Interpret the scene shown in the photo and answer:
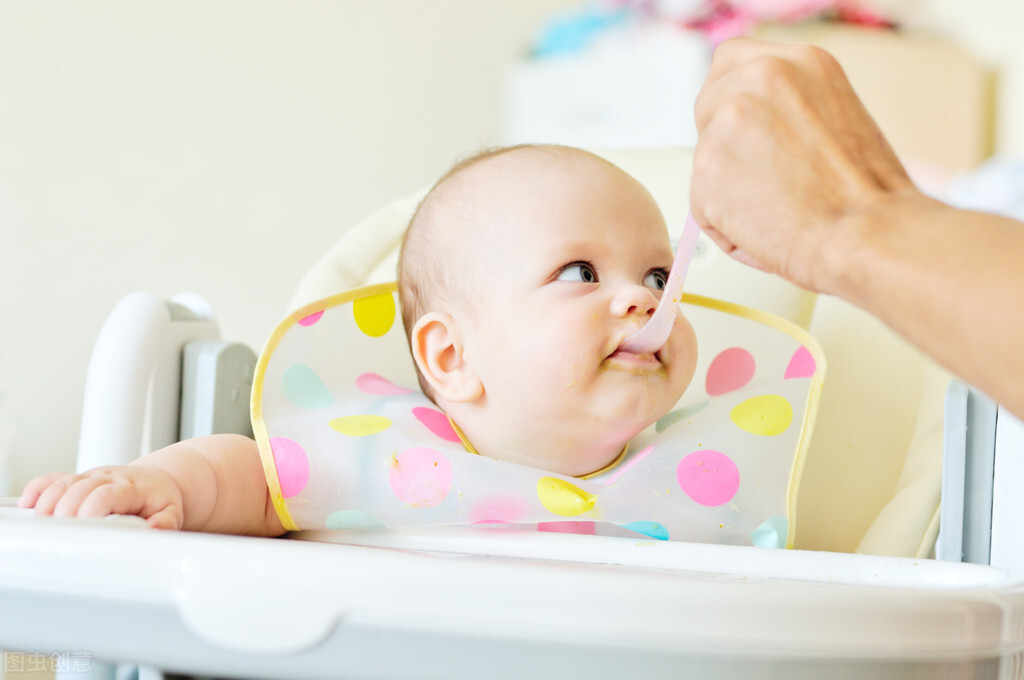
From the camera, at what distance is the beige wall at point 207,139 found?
1316mm

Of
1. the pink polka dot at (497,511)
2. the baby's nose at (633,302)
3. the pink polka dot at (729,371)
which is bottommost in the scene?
the pink polka dot at (497,511)

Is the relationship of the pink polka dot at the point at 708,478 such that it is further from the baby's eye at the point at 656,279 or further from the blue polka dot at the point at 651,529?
the baby's eye at the point at 656,279

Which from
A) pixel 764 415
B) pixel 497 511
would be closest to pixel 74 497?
pixel 497 511

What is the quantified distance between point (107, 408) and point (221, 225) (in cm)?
89

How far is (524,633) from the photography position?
15.5 inches

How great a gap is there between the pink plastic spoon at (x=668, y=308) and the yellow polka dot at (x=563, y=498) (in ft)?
0.37

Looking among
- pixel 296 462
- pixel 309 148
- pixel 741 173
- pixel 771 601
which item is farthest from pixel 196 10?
pixel 771 601

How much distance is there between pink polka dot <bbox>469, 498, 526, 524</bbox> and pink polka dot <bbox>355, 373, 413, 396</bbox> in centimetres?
15

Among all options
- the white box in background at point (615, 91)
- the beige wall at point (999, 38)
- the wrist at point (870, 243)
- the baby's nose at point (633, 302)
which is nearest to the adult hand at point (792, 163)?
the wrist at point (870, 243)

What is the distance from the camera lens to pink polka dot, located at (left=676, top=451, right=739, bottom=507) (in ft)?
2.49

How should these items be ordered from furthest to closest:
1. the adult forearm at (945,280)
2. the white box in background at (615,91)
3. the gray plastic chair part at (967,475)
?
the white box in background at (615,91)
the gray plastic chair part at (967,475)
the adult forearm at (945,280)

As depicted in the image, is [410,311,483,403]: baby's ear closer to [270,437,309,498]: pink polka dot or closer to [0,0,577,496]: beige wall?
[270,437,309,498]: pink polka dot

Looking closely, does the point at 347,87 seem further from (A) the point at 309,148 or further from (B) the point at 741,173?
(B) the point at 741,173

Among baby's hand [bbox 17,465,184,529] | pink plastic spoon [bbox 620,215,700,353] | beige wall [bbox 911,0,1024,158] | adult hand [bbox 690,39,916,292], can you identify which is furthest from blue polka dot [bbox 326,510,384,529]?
beige wall [bbox 911,0,1024,158]
